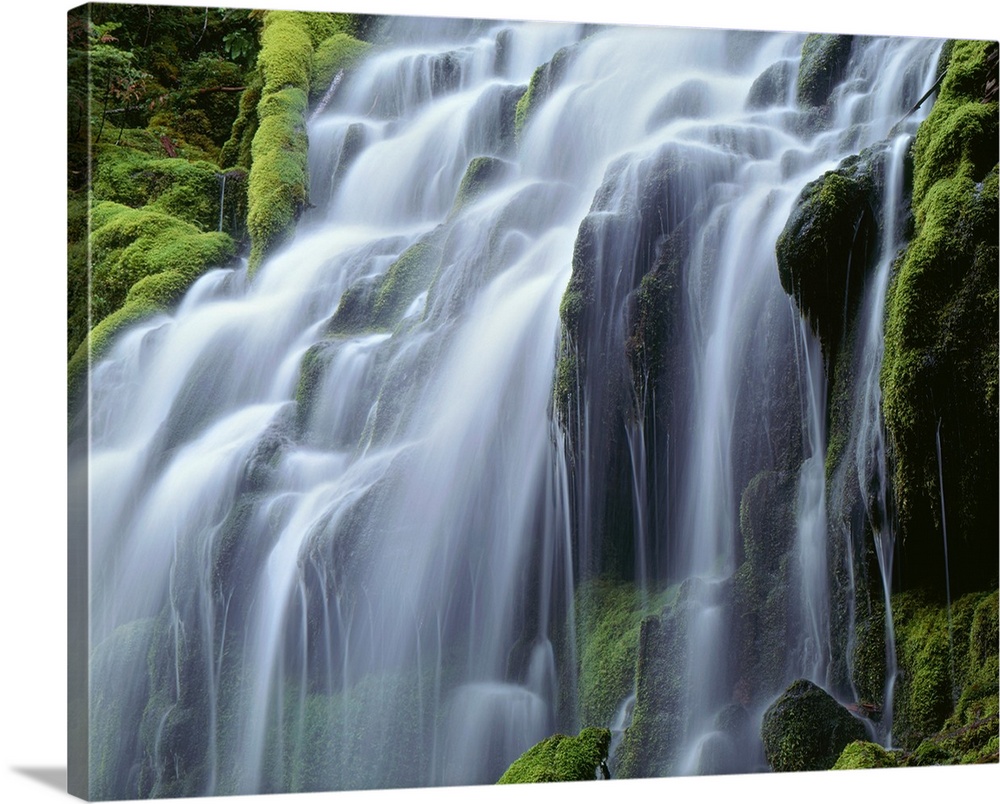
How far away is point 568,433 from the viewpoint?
750 centimetres

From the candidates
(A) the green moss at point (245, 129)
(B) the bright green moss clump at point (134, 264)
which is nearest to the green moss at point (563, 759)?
(B) the bright green moss clump at point (134, 264)

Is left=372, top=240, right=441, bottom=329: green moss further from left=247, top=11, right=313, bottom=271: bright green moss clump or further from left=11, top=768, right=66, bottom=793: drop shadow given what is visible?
left=11, top=768, right=66, bottom=793: drop shadow

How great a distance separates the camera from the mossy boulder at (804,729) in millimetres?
7691

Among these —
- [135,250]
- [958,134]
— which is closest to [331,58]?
[135,250]

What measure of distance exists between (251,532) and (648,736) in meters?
1.98

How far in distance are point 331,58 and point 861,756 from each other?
3950 millimetres

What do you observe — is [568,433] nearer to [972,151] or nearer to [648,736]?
[648,736]

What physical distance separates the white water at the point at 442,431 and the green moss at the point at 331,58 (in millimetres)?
67

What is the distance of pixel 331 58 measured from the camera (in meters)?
7.53

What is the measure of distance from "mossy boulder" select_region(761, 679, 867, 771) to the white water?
12 centimetres

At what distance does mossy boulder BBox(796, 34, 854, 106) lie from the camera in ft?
26.2

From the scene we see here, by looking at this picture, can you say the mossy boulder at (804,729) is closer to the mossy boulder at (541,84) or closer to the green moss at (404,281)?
the green moss at (404,281)

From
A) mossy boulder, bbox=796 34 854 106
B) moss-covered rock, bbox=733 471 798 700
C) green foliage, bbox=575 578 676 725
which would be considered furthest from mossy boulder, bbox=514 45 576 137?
green foliage, bbox=575 578 676 725

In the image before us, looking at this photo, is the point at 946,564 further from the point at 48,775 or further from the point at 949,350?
the point at 48,775
